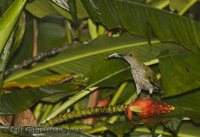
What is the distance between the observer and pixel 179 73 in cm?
108

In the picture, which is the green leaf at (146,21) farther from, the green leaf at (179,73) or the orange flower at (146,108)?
the orange flower at (146,108)

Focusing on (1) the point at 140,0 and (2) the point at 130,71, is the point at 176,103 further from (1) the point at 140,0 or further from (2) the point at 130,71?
(1) the point at 140,0

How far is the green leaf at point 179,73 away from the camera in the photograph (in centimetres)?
104

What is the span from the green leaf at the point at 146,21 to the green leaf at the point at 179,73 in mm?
73

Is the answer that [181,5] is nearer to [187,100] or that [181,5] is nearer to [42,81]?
[187,100]

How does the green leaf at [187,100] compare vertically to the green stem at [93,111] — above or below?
below

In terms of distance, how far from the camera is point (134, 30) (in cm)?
106

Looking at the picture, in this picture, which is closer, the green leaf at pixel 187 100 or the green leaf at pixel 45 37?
the green leaf at pixel 187 100

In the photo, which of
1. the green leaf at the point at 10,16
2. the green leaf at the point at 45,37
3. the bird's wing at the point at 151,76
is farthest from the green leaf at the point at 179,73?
the green leaf at the point at 45,37

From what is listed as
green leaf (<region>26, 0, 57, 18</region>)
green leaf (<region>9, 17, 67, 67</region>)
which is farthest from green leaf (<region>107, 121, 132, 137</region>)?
green leaf (<region>9, 17, 67, 67</region>)

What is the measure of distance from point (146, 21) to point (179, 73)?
0.51 feet

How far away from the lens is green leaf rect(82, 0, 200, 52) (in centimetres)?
102

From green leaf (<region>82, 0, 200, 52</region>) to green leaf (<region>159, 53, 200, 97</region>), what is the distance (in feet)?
0.24

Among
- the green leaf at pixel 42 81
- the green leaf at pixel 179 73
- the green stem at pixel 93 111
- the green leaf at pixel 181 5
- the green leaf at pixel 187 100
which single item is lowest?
the green leaf at pixel 187 100
